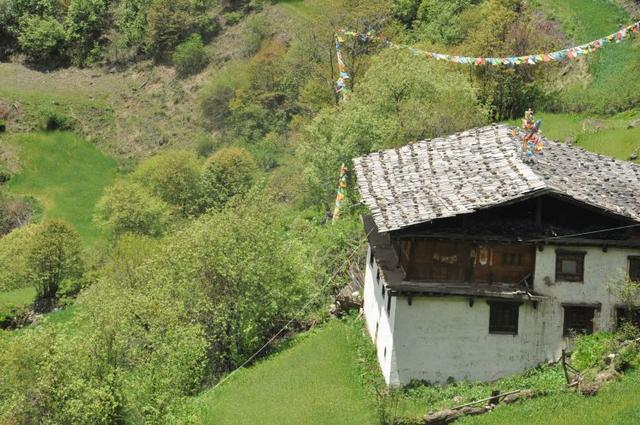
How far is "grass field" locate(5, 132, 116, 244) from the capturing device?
7756 centimetres

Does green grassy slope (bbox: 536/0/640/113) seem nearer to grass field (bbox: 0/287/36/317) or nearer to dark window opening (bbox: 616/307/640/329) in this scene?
dark window opening (bbox: 616/307/640/329)

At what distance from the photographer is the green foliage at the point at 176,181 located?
2771 inches

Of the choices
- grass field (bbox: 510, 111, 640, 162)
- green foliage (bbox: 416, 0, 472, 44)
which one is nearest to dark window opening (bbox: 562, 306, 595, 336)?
grass field (bbox: 510, 111, 640, 162)

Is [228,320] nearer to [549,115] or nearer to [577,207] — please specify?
[577,207]

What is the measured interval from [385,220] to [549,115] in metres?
34.9

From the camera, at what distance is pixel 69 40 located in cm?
10150

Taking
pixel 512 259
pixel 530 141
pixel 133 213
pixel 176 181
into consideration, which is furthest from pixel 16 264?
pixel 530 141

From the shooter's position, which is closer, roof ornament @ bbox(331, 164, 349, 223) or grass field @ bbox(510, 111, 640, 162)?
roof ornament @ bbox(331, 164, 349, 223)

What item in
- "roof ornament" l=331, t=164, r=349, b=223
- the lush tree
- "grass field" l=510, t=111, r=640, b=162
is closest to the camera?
"roof ornament" l=331, t=164, r=349, b=223

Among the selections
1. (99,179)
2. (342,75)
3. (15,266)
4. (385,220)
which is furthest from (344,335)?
(99,179)

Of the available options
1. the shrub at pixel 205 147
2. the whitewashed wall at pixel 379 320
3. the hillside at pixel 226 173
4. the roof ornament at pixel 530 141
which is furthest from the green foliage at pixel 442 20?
the roof ornament at pixel 530 141

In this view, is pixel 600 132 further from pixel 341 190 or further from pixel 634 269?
pixel 634 269

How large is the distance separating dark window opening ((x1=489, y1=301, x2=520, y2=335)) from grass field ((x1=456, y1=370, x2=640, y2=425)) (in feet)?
9.11

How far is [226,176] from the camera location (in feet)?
233
